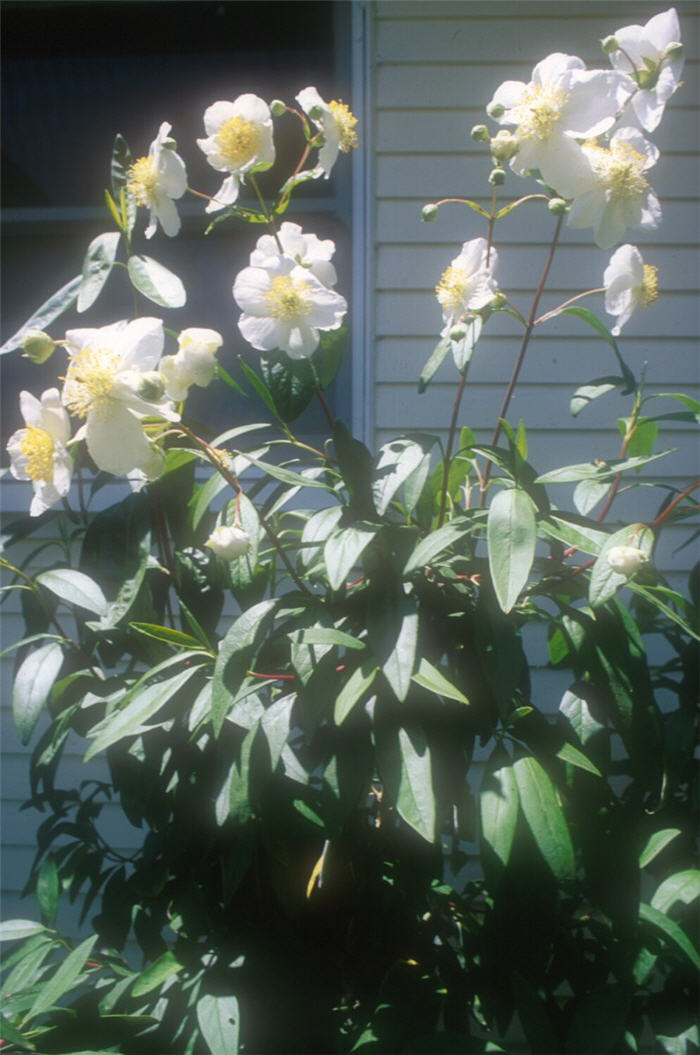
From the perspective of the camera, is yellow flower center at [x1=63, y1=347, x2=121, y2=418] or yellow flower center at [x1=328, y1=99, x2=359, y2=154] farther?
yellow flower center at [x1=328, y1=99, x2=359, y2=154]

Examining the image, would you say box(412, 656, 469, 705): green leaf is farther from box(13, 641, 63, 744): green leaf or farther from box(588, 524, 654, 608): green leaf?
box(13, 641, 63, 744): green leaf

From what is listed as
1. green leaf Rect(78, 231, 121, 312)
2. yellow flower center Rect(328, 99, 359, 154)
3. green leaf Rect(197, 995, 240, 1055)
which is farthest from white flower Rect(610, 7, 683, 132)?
green leaf Rect(197, 995, 240, 1055)

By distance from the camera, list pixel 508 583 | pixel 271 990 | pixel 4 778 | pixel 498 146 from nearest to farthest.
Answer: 1. pixel 508 583
2. pixel 498 146
3. pixel 271 990
4. pixel 4 778

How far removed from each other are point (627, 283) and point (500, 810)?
0.72 meters

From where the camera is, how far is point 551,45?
1.90 meters

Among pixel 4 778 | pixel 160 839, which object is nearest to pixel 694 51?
pixel 160 839

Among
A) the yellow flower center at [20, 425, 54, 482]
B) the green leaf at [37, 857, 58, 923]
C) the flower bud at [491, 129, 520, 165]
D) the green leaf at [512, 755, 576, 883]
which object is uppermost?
the flower bud at [491, 129, 520, 165]

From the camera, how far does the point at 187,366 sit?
99 cm

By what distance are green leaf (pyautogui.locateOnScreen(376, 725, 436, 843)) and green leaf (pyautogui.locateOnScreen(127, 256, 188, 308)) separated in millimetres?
625

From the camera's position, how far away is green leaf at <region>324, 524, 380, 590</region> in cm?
95

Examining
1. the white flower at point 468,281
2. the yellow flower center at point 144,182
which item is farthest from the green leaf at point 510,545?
the yellow flower center at point 144,182

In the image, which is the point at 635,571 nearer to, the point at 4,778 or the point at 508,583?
the point at 508,583

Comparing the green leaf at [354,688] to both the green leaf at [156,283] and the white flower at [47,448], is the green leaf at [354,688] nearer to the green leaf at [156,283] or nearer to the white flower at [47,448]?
the white flower at [47,448]

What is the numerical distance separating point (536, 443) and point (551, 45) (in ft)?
2.99
